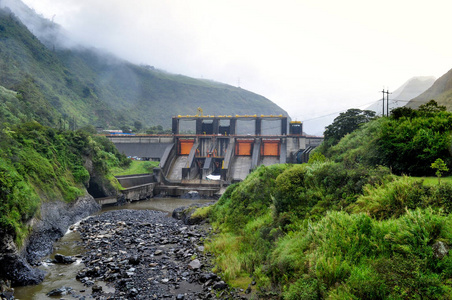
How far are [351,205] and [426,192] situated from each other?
2.02m

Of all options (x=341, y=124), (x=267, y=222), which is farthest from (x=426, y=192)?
(x=341, y=124)

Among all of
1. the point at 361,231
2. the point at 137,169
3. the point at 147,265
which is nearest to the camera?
the point at 361,231

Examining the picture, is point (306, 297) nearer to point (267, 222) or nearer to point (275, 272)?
point (275, 272)

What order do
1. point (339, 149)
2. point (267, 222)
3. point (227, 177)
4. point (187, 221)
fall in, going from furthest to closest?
point (227, 177)
point (187, 221)
point (339, 149)
point (267, 222)

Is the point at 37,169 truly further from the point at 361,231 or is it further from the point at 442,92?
the point at 442,92

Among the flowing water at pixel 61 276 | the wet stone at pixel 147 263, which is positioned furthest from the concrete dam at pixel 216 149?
the flowing water at pixel 61 276

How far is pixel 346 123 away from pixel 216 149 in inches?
1173

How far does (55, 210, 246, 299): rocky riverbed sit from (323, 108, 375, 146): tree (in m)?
15.6

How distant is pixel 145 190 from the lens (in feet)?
131

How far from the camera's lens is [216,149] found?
53.8 meters

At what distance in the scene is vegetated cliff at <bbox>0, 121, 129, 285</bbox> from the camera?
1198 cm

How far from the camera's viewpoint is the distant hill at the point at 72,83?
214ft

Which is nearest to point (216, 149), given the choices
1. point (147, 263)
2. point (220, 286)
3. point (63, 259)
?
point (63, 259)

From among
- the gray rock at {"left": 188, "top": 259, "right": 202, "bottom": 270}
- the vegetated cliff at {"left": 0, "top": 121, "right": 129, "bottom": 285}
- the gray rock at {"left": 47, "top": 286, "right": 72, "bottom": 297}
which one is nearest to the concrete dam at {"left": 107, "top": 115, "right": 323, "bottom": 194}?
the vegetated cliff at {"left": 0, "top": 121, "right": 129, "bottom": 285}
